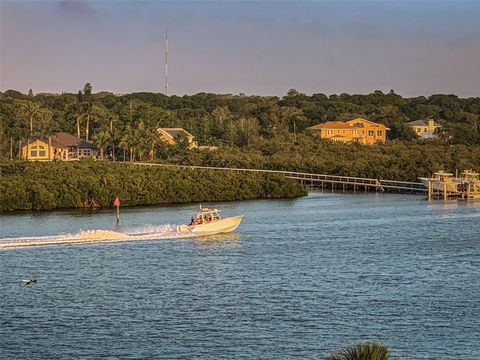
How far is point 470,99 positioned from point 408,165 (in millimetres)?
77538

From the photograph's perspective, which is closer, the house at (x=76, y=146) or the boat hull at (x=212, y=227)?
the boat hull at (x=212, y=227)

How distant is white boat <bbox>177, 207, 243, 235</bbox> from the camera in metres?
64.0

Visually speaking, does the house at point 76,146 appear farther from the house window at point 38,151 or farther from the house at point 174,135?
the house at point 174,135

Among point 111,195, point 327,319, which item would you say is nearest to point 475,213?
point 111,195

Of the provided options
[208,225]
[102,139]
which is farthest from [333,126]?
[208,225]

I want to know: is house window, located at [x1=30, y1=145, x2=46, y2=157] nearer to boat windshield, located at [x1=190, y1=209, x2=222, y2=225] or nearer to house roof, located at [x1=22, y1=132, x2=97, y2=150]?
house roof, located at [x1=22, y1=132, x2=97, y2=150]

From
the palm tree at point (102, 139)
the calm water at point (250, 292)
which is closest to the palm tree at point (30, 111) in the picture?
the palm tree at point (102, 139)

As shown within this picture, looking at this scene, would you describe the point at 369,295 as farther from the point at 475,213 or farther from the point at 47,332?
the point at 475,213

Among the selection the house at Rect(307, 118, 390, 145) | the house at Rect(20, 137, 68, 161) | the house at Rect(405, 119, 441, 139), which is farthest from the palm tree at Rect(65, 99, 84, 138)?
the house at Rect(405, 119, 441, 139)

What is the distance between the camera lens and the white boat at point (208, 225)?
210ft

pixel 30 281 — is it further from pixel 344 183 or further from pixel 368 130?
pixel 368 130

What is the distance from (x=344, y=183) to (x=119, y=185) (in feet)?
88.4

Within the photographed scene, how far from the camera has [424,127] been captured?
15362 centimetres

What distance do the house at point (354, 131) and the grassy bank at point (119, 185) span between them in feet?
145
